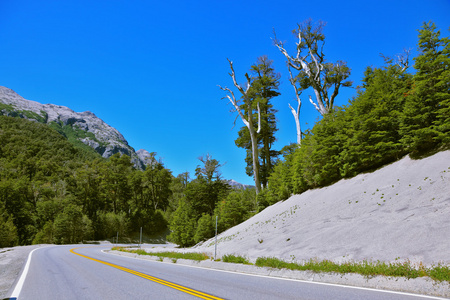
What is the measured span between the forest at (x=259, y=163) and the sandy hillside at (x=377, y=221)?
103 inches

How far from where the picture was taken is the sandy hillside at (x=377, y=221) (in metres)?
9.84

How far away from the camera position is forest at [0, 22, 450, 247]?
1862 cm

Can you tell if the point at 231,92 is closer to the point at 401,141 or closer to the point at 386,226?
the point at 401,141

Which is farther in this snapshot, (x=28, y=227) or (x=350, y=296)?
(x=28, y=227)

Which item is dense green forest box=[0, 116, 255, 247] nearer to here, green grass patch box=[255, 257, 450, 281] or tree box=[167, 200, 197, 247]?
tree box=[167, 200, 197, 247]

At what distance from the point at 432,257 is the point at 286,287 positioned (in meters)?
5.25

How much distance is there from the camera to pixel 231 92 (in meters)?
36.6

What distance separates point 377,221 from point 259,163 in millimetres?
32926

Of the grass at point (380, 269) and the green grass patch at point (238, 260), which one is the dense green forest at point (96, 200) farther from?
the grass at point (380, 269)

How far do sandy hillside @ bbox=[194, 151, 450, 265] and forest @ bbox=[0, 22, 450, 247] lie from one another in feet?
8.56

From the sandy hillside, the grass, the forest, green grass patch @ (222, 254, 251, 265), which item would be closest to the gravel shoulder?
green grass patch @ (222, 254, 251, 265)

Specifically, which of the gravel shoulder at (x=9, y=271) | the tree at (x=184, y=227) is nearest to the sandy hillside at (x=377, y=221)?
the gravel shoulder at (x=9, y=271)

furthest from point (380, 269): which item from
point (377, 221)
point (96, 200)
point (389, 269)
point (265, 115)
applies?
point (96, 200)

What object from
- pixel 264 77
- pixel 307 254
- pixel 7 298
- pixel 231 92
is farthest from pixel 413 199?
pixel 264 77
